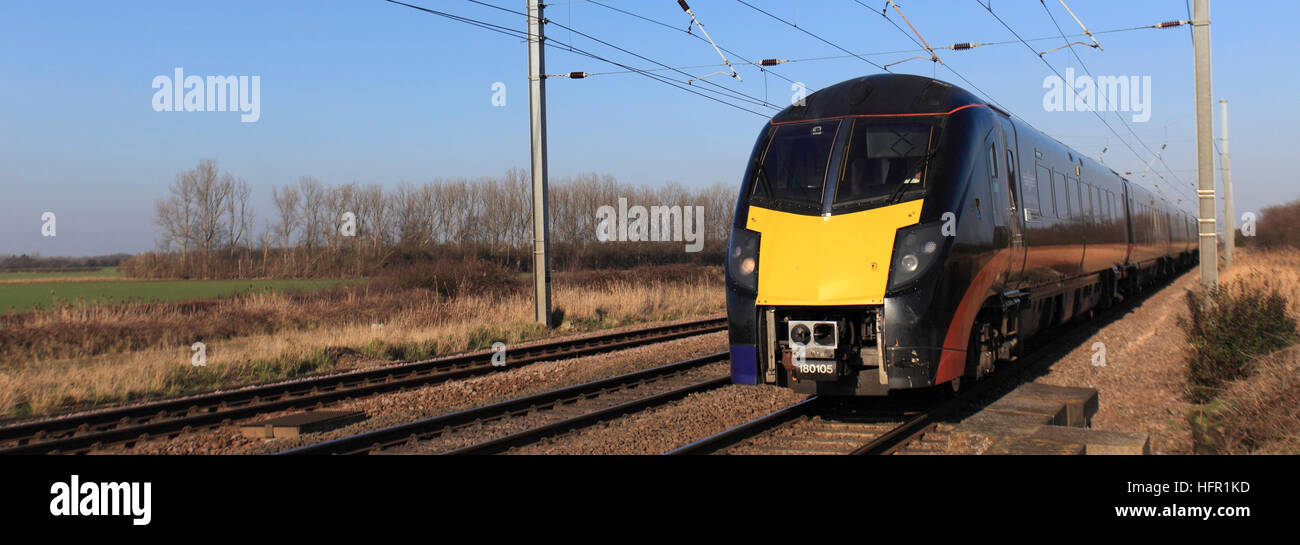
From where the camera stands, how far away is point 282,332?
65.4 ft

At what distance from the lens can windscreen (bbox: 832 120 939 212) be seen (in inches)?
309

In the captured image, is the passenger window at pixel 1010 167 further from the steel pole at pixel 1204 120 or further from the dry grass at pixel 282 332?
the dry grass at pixel 282 332

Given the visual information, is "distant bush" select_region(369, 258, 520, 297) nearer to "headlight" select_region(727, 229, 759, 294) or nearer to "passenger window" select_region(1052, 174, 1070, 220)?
"passenger window" select_region(1052, 174, 1070, 220)

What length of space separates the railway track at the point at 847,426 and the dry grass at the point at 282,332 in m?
8.69

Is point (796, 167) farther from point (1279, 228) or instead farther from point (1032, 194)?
point (1279, 228)

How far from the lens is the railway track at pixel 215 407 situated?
851cm

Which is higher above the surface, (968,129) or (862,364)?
(968,129)

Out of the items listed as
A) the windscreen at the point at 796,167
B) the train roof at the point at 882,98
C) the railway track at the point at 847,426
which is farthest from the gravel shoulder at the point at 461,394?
the train roof at the point at 882,98

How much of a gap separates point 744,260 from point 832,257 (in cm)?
86

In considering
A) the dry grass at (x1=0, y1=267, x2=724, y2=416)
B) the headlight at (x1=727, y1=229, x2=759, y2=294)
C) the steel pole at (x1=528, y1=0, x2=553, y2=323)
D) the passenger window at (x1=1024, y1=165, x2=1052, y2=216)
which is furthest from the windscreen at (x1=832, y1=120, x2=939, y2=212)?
the steel pole at (x1=528, y1=0, x2=553, y2=323)

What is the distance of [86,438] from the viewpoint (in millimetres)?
8398
